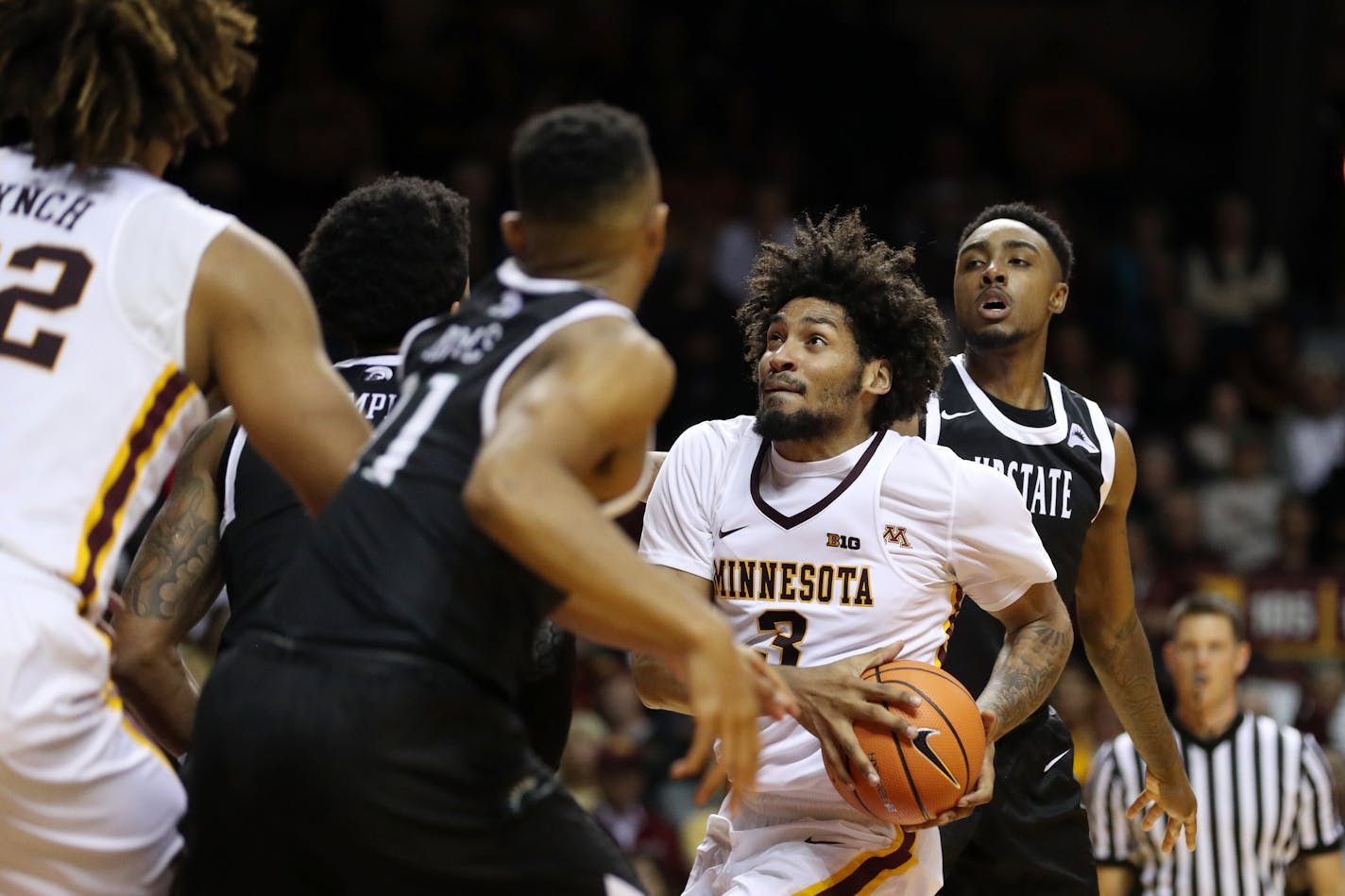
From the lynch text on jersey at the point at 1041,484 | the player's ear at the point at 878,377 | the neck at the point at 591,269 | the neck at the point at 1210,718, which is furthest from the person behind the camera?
the neck at the point at 1210,718

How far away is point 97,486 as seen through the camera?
124 inches

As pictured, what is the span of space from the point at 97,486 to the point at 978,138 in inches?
494

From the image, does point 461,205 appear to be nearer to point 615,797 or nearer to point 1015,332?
point 1015,332

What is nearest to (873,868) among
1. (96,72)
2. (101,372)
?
(101,372)

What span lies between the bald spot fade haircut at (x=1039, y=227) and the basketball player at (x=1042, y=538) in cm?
5

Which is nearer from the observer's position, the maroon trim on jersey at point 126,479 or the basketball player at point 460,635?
the basketball player at point 460,635

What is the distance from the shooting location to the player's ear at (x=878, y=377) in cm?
486

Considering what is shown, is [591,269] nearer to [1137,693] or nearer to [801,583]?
[801,583]

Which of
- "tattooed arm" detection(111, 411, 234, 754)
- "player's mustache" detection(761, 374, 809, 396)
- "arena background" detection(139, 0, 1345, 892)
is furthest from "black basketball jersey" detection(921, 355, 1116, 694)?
"arena background" detection(139, 0, 1345, 892)

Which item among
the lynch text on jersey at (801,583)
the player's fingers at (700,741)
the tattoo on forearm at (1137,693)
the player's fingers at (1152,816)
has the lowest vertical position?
the player's fingers at (1152,816)

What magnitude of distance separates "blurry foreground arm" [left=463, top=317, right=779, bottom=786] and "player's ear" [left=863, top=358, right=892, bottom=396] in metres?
1.82

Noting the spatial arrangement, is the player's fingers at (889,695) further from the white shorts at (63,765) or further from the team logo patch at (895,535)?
the white shorts at (63,765)

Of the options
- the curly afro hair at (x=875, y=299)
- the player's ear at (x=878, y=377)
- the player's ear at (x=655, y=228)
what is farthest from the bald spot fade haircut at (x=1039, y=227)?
the player's ear at (x=655, y=228)

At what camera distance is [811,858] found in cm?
443
